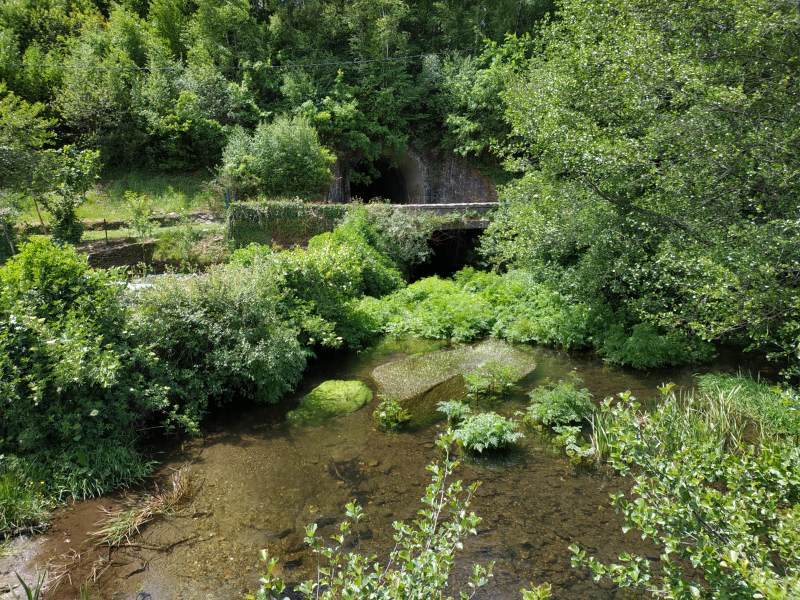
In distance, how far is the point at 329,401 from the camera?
10156 mm

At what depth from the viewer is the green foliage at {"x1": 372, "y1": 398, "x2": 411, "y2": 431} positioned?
9242 mm

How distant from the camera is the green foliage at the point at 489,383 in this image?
1044 centimetres

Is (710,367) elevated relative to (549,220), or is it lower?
lower

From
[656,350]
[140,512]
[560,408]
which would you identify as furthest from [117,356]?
[656,350]

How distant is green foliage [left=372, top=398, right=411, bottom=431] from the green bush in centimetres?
579

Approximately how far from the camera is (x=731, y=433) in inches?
321

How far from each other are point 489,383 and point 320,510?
4.80m

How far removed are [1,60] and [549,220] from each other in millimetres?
26875

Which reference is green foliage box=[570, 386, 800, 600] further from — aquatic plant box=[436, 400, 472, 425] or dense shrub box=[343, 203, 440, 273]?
dense shrub box=[343, 203, 440, 273]

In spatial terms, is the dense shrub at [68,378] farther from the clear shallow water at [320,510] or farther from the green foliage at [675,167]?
the green foliage at [675,167]

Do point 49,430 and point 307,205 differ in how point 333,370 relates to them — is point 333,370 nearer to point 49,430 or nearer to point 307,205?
point 49,430

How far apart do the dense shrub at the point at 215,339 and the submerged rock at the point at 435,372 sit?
224 centimetres

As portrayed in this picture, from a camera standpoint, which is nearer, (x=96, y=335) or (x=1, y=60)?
(x=96, y=335)

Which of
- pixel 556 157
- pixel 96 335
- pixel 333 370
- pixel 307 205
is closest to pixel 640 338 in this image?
pixel 556 157
